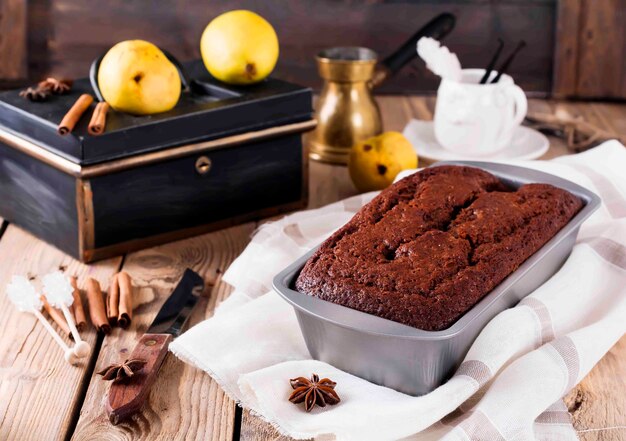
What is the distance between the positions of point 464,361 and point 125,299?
54 cm

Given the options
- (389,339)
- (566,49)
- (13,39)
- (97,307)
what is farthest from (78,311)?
(566,49)

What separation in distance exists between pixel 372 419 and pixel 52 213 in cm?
77

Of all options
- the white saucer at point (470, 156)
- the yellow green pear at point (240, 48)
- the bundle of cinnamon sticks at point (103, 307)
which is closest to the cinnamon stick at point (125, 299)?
the bundle of cinnamon sticks at point (103, 307)

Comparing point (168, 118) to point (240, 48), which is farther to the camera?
point (240, 48)

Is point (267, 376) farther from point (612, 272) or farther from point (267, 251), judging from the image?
point (612, 272)

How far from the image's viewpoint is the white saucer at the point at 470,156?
80.0 inches

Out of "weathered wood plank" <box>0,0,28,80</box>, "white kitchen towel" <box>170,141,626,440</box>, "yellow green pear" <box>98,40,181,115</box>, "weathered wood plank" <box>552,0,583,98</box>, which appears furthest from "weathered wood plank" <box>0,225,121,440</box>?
"weathered wood plank" <box>552,0,583,98</box>

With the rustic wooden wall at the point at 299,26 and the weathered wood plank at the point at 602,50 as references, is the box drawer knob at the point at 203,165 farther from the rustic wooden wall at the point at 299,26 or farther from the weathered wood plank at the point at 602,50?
the weathered wood plank at the point at 602,50

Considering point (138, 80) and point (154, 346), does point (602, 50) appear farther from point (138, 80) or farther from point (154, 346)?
point (154, 346)

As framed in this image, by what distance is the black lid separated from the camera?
1.56 m

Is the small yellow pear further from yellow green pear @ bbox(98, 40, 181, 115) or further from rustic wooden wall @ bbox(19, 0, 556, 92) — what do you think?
rustic wooden wall @ bbox(19, 0, 556, 92)

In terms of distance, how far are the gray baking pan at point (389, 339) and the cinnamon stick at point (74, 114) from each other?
0.50 metres

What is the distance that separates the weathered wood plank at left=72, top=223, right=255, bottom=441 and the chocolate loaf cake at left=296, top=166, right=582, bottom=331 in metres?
0.19

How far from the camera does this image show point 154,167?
1638 mm
